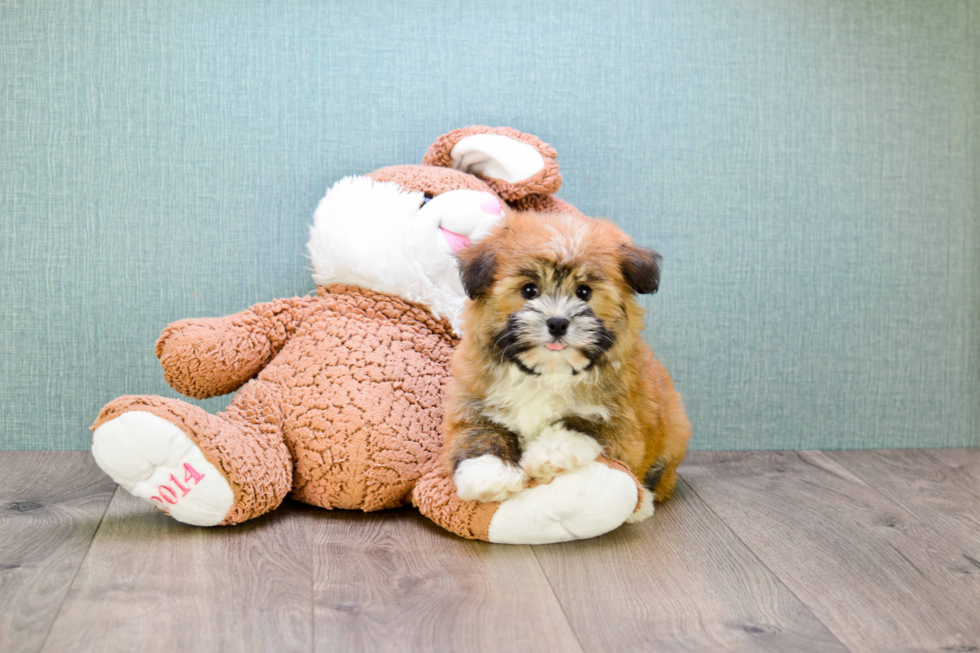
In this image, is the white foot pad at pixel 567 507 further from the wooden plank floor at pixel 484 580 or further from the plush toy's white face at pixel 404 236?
the plush toy's white face at pixel 404 236

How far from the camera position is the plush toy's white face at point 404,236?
1690 millimetres

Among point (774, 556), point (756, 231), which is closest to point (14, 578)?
point (774, 556)

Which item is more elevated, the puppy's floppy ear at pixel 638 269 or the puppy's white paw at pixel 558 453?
the puppy's floppy ear at pixel 638 269

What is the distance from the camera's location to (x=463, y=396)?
1.51 metres

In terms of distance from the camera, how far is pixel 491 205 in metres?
1.70

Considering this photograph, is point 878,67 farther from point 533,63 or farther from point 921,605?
point 921,605

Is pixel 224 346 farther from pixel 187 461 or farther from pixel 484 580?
pixel 484 580

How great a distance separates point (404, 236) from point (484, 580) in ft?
2.29

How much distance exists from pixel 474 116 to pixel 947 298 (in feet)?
4.31

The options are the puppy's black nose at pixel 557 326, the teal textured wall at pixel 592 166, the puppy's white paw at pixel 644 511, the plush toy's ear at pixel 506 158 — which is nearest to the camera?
the puppy's black nose at pixel 557 326

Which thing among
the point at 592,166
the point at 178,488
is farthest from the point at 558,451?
the point at 592,166

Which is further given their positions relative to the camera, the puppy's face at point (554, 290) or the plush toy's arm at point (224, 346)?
the plush toy's arm at point (224, 346)

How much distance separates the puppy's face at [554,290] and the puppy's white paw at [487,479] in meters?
0.17

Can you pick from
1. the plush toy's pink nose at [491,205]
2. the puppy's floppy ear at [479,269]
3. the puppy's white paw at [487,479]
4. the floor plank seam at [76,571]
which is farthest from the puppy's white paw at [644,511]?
the floor plank seam at [76,571]
